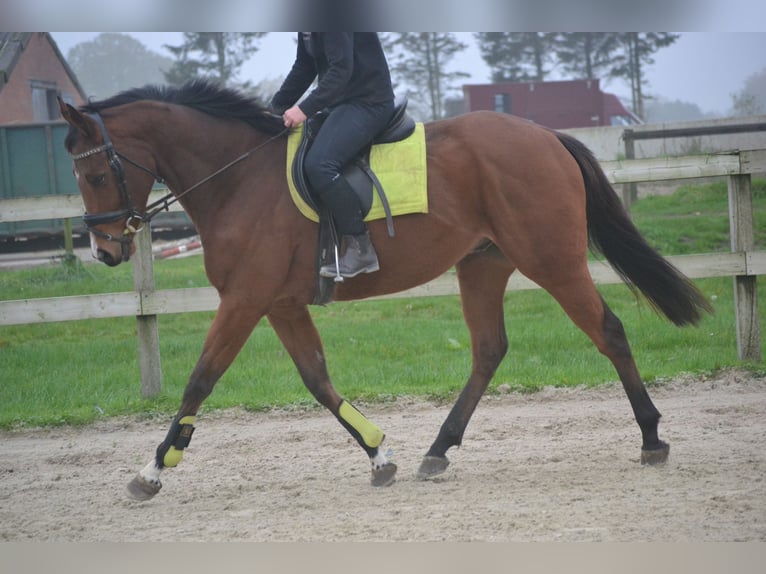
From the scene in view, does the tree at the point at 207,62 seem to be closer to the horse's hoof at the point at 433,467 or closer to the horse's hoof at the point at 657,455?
the horse's hoof at the point at 433,467

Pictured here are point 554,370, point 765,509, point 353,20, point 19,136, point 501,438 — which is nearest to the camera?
point 353,20

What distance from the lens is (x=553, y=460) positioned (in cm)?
463

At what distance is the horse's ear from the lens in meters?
4.00

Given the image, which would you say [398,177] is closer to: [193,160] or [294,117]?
[294,117]

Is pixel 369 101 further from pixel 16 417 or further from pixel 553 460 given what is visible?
pixel 16 417

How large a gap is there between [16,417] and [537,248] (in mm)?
4273

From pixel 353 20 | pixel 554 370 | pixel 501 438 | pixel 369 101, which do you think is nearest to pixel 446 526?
pixel 501 438

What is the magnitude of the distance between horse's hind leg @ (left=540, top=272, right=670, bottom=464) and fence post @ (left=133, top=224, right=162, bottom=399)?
3.44m

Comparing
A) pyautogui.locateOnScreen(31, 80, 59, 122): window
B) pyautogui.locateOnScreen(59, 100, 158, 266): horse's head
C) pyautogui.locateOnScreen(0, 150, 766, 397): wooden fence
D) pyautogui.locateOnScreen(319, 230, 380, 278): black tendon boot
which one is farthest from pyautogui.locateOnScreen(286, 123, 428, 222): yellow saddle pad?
pyautogui.locateOnScreen(31, 80, 59, 122): window

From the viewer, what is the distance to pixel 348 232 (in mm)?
4242

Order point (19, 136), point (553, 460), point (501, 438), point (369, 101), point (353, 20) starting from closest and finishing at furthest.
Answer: point (353, 20) → point (369, 101) → point (553, 460) → point (501, 438) → point (19, 136)

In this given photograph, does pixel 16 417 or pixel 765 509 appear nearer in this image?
pixel 765 509

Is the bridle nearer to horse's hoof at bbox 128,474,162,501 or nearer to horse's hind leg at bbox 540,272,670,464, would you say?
horse's hoof at bbox 128,474,162,501

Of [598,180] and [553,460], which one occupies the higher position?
[598,180]
